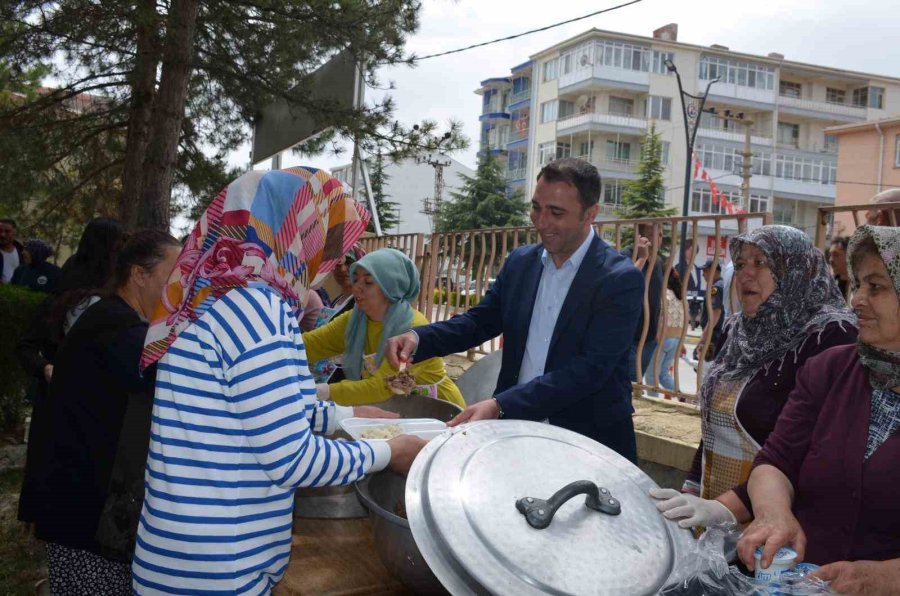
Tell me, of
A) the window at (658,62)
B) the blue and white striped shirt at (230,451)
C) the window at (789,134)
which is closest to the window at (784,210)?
the window at (789,134)

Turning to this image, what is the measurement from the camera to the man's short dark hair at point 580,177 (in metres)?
2.70

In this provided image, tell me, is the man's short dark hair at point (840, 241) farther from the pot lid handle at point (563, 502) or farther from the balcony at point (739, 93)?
the balcony at point (739, 93)

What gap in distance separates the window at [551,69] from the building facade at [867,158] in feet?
62.4

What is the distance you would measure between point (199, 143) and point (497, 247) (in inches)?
222

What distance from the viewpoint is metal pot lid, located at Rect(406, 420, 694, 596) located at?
120 centimetres

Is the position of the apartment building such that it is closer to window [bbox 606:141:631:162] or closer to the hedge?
window [bbox 606:141:631:162]

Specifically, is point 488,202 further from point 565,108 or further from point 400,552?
point 400,552

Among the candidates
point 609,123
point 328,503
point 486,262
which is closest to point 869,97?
point 609,123

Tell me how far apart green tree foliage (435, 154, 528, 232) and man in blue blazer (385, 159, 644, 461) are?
36576mm

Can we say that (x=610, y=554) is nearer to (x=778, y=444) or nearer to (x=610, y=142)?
(x=778, y=444)

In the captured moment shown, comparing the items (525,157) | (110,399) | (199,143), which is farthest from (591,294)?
(525,157)

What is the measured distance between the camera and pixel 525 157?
5603 cm

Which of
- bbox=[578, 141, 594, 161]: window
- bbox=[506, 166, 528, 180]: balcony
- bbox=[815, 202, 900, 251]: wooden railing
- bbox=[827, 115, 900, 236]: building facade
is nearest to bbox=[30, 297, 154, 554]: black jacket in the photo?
bbox=[815, 202, 900, 251]: wooden railing

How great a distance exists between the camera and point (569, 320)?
8.57ft
